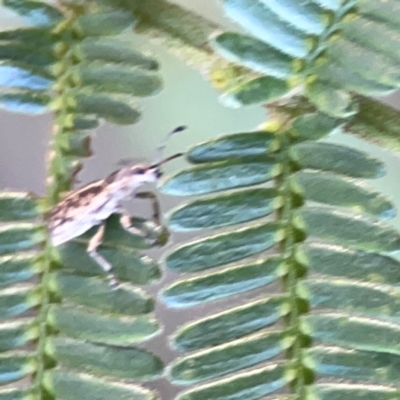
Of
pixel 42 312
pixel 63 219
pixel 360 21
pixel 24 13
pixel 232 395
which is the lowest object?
pixel 232 395

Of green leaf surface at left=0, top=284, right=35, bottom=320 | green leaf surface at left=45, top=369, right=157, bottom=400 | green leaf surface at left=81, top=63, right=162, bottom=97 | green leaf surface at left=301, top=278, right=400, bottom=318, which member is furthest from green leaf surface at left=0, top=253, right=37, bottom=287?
green leaf surface at left=301, top=278, right=400, bottom=318

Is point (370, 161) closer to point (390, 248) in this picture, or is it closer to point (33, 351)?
point (390, 248)

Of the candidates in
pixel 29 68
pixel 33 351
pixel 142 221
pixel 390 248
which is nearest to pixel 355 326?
pixel 390 248

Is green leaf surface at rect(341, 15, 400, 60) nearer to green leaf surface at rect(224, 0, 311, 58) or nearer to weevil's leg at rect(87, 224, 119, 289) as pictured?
green leaf surface at rect(224, 0, 311, 58)

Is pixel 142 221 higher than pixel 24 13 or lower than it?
lower

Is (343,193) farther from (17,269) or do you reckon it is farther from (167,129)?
(167,129)

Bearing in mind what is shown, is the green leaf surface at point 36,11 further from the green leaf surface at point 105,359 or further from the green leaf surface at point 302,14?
the green leaf surface at point 105,359
